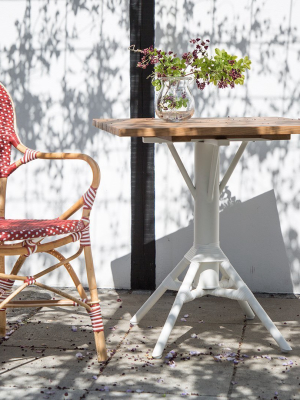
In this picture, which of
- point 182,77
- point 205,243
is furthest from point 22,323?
point 182,77

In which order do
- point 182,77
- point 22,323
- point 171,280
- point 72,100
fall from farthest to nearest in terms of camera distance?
point 72,100 → point 22,323 → point 171,280 → point 182,77

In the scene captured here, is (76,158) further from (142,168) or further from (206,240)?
(142,168)

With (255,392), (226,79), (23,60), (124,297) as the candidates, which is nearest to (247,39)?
(226,79)

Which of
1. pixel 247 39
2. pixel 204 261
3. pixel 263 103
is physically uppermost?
pixel 247 39

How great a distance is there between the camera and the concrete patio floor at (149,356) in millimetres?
2562

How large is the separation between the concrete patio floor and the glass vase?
101 cm

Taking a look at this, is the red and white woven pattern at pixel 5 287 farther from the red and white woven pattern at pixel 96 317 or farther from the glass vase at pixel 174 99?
the glass vase at pixel 174 99

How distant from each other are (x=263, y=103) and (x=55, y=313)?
1612 mm

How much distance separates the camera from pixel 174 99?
116 inches

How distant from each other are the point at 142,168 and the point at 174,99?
3.41 ft

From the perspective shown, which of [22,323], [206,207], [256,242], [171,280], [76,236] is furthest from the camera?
[256,242]

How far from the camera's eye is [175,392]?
2.53 metres

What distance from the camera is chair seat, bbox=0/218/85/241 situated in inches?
105

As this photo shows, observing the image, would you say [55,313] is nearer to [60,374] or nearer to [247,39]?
[60,374]
